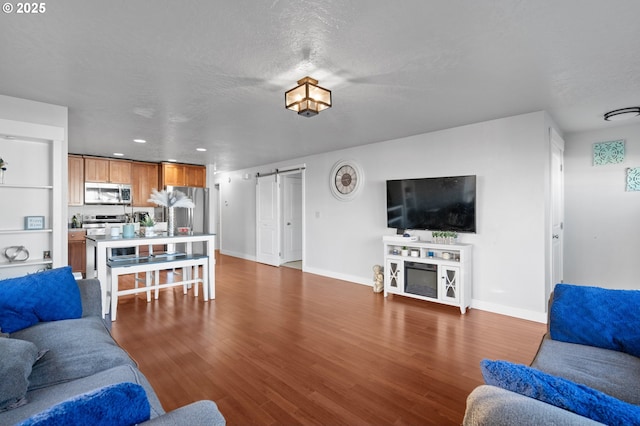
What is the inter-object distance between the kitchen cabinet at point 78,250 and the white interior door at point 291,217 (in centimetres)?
363

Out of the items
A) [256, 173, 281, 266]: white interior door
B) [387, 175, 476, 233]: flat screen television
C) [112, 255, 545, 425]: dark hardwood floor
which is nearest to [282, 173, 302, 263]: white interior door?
[256, 173, 281, 266]: white interior door

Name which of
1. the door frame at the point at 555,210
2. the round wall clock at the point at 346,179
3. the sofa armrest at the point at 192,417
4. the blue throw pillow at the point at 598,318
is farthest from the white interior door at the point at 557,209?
the sofa armrest at the point at 192,417

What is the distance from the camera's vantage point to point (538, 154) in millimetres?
3396

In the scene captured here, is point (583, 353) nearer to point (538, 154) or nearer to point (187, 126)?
point (538, 154)

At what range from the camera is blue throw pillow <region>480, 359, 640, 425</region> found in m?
0.69

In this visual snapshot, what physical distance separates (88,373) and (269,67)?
2.18 meters

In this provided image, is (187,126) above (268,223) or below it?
above

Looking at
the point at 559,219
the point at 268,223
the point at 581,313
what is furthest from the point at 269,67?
the point at 268,223

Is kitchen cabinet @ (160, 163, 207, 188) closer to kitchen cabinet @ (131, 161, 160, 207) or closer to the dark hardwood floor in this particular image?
kitchen cabinet @ (131, 161, 160, 207)

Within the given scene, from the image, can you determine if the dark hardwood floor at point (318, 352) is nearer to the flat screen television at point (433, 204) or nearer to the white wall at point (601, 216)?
the flat screen television at point (433, 204)

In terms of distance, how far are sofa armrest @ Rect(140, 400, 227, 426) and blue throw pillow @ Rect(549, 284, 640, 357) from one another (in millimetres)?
1934

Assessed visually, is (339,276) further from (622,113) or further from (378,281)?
(622,113)

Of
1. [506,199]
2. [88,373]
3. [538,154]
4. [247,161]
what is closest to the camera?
[88,373]

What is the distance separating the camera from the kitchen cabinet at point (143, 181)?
20.6 ft
